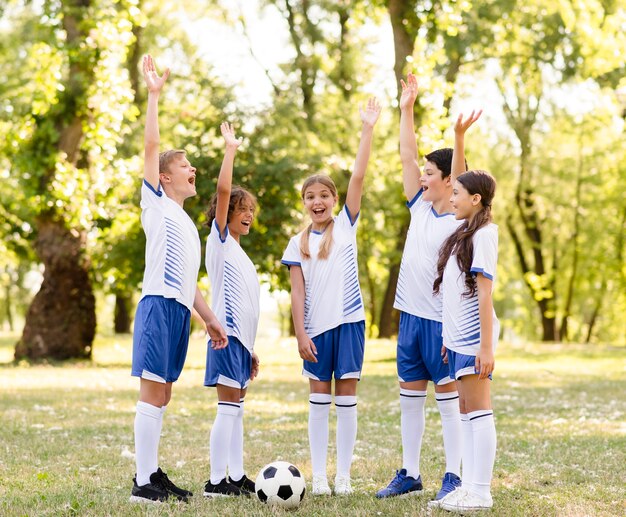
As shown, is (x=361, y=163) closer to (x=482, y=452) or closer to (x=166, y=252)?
(x=166, y=252)

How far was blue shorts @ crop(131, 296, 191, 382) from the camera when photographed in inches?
200

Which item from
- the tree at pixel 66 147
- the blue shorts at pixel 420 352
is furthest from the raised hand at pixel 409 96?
the tree at pixel 66 147

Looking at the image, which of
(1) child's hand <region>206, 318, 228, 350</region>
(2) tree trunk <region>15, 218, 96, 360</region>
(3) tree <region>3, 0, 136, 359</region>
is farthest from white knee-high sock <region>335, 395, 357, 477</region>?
(2) tree trunk <region>15, 218, 96, 360</region>

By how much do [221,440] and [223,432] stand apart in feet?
0.18

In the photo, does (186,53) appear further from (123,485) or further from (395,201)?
(123,485)

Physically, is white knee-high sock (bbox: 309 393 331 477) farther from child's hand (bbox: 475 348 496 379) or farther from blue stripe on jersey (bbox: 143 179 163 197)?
blue stripe on jersey (bbox: 143 179 163 197)

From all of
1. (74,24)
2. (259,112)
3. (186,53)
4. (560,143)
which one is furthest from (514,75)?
(74,24)

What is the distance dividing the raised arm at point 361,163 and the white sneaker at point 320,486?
1.84m

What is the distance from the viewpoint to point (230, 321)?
218 inches

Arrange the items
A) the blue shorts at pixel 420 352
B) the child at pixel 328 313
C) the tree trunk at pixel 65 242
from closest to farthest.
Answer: the blue shorts at pixel 420 352 → the child at pixel 328 313 → the tree trunk at pixel 65 242

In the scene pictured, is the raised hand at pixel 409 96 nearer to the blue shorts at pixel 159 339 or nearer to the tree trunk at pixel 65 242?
the blue shorts at pixel 159 339

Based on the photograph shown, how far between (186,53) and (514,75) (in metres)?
12.3

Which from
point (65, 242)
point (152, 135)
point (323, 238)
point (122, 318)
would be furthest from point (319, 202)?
point (122, 318)

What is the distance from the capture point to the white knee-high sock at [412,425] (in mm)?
5578
